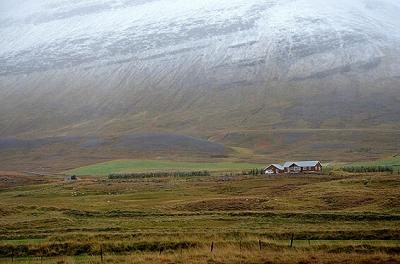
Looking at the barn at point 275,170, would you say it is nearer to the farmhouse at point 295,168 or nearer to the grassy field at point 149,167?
the farmhouse at point 295,168

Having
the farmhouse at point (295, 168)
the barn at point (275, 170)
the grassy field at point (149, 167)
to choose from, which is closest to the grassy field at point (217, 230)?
the barn at point (275, 170)

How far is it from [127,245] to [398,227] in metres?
17.4

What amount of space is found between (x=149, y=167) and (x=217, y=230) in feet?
308

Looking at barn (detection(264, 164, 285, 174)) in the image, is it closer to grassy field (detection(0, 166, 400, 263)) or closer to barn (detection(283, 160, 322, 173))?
barn (detection(283, 160, 322, 173))

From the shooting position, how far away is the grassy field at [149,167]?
402 feet

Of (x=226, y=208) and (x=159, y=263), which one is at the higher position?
(x=159, y=263)

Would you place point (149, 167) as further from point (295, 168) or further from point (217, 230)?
point (217, 230)

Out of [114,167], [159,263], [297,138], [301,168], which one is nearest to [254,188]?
[301,168]

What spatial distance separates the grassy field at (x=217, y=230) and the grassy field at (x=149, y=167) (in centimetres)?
5614

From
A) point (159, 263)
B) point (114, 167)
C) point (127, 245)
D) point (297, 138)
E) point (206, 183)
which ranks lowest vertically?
point (297, 138)

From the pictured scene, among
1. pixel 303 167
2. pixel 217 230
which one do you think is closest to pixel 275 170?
pixel 303 167

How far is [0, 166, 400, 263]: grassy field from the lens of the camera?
27062 millimetres

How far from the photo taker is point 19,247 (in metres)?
31.0

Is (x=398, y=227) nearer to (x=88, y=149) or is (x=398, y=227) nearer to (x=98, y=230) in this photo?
(x=98, y=230)
